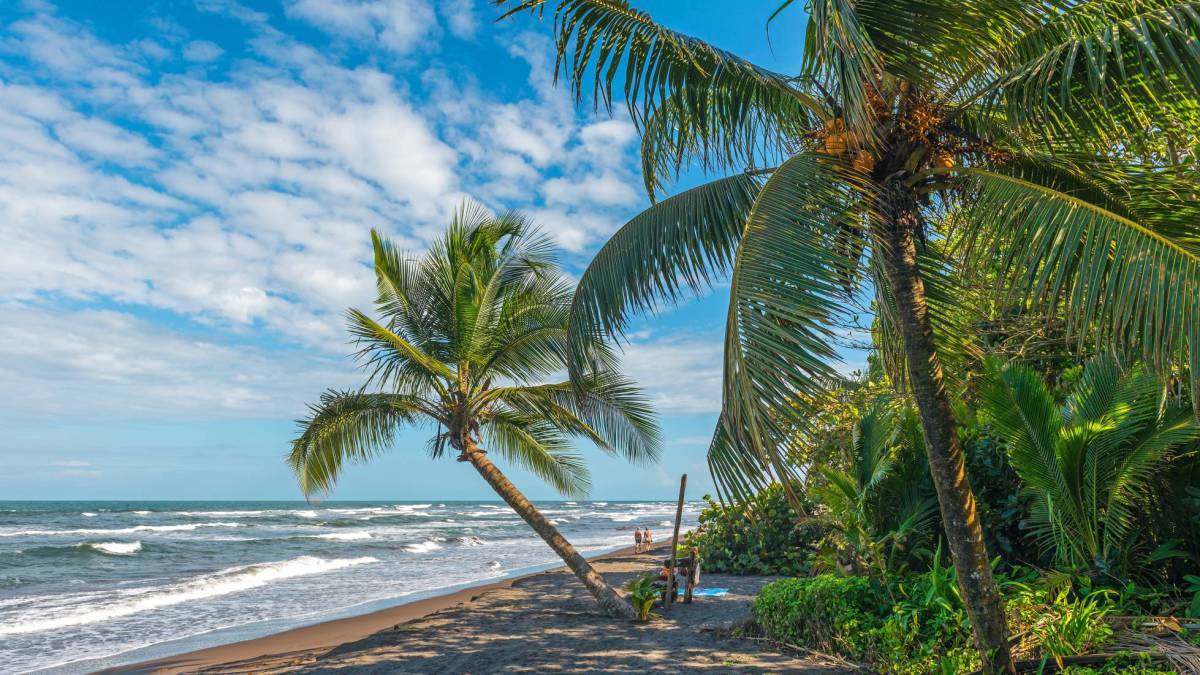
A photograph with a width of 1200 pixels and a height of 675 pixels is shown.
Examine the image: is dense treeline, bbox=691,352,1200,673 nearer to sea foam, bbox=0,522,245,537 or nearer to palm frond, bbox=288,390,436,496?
palm frond, bbox=288,390,436,496

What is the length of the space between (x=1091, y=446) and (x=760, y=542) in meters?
9.70

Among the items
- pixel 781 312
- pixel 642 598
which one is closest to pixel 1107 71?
pixel 781 312

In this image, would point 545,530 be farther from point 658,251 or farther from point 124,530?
point 124,530

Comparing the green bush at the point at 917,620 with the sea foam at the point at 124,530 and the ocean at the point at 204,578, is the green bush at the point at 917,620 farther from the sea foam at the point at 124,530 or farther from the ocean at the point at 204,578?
the sea foam at the point at 124,530

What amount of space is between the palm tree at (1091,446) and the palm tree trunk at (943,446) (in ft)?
4.75

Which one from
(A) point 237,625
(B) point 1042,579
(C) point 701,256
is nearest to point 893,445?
(B) point 1042,579

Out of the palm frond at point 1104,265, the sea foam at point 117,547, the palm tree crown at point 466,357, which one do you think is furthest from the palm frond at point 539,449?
the sea foam at point 117,547

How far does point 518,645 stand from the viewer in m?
8.86

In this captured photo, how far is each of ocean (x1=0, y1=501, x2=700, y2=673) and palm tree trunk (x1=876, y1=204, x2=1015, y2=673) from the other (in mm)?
10577

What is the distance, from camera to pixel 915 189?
14.8ft

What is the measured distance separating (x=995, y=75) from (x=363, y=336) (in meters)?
7.16

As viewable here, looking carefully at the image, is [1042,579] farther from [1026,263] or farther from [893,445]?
[1026,263]

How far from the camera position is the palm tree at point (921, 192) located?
3.50 metres

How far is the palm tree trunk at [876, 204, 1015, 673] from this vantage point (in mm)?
4469
